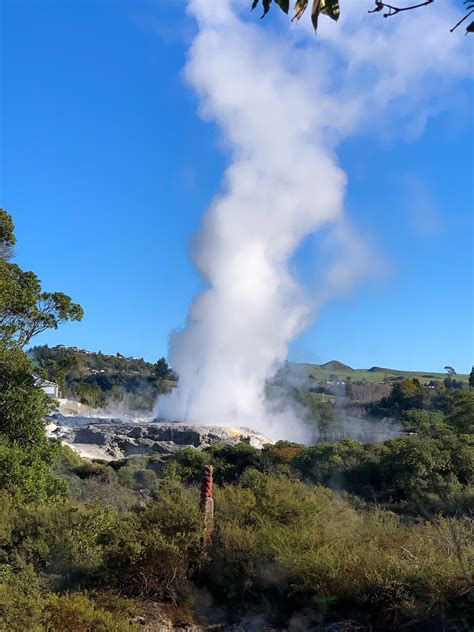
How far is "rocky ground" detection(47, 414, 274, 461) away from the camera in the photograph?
48156mm

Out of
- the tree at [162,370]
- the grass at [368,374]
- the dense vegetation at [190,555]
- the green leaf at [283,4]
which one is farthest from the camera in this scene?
the grass at [368,374]

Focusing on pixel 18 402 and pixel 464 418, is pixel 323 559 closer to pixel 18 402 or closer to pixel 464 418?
pixel 18 402

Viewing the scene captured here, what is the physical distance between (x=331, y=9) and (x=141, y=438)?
1996 inches

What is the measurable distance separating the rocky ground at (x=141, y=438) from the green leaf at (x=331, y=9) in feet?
144

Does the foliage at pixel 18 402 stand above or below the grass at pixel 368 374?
below

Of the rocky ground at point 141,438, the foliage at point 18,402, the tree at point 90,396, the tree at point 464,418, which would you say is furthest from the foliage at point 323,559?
the tree at point 90,396

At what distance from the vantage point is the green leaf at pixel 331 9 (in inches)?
131

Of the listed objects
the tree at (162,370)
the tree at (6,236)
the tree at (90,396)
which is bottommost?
the tree at (6,236)

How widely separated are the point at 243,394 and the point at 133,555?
62.5 m

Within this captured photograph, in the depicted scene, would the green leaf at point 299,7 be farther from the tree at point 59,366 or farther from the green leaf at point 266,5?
the tree at point 59,366

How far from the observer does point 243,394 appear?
72875 millimetres

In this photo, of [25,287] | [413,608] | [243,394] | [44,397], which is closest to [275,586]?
[413,608]

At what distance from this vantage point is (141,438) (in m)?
52.2

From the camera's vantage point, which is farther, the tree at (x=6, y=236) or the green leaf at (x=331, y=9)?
the tree at (x=6, y=236)
